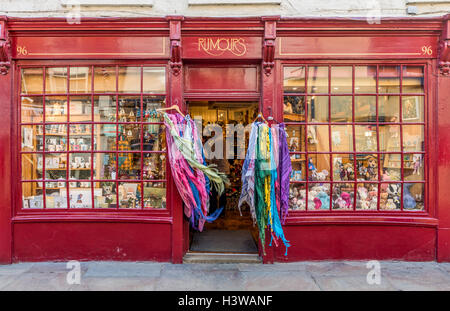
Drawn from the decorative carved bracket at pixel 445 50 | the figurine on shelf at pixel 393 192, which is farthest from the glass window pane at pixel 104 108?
the decorative carved bracket at pixel 445 50

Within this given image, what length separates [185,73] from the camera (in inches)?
207

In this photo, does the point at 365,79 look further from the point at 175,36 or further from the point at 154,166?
the point at 154,166

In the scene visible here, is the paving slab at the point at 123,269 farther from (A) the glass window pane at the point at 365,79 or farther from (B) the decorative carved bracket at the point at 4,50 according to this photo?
(A) the glass window pane at the point at 365,79

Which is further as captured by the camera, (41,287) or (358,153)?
(358,153)

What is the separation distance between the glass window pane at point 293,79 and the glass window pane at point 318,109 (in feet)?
1.12

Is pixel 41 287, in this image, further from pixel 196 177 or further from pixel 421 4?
pixel 421 4

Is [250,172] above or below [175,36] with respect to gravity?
below

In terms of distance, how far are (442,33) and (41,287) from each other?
26.6 ft

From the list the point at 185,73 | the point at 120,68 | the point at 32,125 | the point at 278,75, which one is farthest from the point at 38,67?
the point at 278,75

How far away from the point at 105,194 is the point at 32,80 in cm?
264

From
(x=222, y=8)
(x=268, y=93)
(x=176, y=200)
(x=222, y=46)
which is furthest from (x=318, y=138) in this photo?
(x=222, y=8)

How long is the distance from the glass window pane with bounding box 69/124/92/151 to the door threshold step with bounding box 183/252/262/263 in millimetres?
2899

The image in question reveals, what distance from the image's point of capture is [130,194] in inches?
209

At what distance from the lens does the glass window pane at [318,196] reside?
17.2 feet
